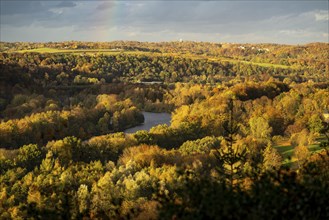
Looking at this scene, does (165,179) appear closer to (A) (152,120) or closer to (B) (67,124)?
(B) (67,124)

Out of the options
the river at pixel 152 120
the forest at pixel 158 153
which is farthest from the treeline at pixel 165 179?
the river at pixel 152 120

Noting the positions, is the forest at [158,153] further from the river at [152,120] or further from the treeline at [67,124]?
the river at [152,120]

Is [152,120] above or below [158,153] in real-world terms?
below

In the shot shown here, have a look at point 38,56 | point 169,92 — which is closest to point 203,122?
point 169,92

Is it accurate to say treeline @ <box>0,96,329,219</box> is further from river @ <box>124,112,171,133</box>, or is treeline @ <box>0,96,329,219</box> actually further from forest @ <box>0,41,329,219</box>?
river @ <box>124,112,171,133</box>

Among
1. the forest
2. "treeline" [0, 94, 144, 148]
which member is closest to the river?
"treeline" [0, 94, 144, 148]

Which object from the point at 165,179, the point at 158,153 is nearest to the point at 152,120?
the point at 158,153
